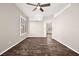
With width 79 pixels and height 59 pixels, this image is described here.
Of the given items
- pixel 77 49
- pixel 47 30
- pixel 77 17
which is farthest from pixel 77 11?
pixel 47 30

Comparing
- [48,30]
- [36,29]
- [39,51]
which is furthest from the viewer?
[36,29]

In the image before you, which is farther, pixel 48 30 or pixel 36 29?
pixel 36 29

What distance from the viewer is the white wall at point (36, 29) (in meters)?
7.06

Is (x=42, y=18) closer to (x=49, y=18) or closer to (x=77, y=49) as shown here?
(x=49, y=18)

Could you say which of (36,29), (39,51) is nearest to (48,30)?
(36,29)

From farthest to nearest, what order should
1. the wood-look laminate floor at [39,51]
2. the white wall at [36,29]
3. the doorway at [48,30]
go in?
the white wall at [36,29] → the doorway at [48,30] → the wood-look laminate floor at [39,51]

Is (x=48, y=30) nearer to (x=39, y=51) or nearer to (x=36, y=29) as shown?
(x=36, y=29)

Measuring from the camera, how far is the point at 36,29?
7.17m

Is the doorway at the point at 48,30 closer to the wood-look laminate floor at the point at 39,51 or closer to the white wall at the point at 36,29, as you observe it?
the white wall at the point at 36,29

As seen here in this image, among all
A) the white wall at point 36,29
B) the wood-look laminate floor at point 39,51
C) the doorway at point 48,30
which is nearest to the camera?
the wood-look laminate floor at point 39,51

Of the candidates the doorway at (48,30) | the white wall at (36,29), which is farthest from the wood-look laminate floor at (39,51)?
the white wall at (36,29)

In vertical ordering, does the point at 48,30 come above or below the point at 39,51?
above

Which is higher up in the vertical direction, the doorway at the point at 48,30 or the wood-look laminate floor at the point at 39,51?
the doorway at the point at 48,30

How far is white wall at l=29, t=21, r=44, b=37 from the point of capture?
23.2ft
